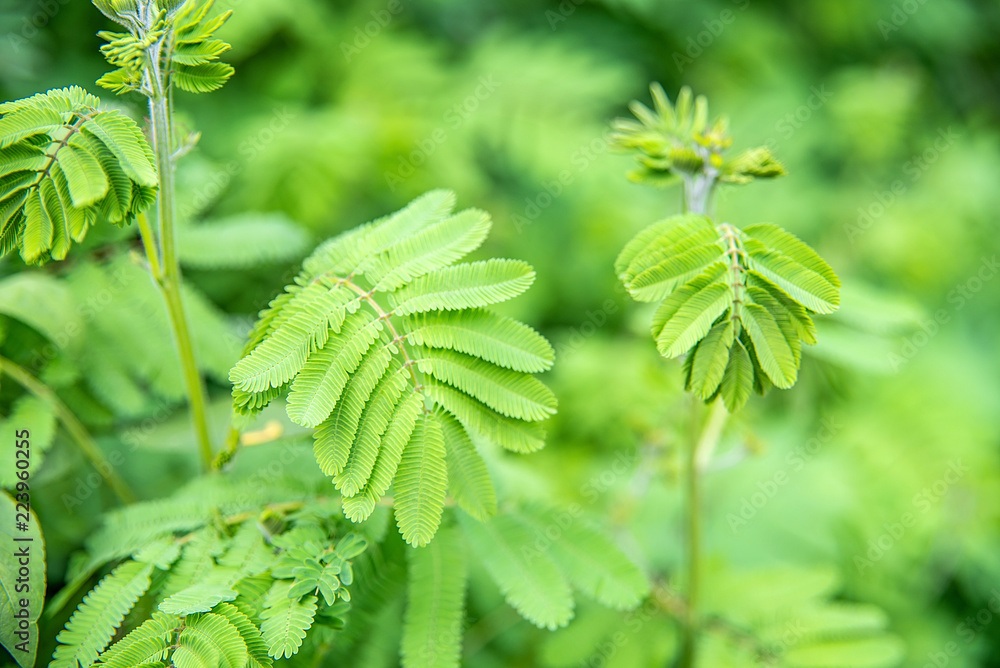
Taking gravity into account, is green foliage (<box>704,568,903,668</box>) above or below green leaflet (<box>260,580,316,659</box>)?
above

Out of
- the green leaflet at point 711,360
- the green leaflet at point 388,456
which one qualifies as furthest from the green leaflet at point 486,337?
the green leaflet at point 711,360

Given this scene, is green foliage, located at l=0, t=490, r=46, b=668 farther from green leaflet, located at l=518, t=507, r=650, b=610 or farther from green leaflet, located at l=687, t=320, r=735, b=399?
green leaflet, located at l=687, t=320, r=735, b=399

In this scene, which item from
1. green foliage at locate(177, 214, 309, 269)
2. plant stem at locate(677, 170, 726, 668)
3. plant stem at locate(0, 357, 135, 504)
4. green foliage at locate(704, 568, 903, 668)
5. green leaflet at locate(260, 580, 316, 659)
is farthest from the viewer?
green foliage at locate(177, 214, 309, 269)

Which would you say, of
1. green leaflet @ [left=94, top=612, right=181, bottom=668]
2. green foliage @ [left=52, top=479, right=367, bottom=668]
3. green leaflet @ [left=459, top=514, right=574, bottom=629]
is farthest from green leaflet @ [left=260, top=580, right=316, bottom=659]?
green leaflet @ [left=459, top=514, right=574, bottom=629]

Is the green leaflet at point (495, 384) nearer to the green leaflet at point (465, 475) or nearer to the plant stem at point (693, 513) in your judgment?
the green leaflet at point (465, 475)

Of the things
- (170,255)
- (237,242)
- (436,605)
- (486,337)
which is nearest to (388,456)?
(486,337)

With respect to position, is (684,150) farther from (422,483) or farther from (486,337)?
(422,483)

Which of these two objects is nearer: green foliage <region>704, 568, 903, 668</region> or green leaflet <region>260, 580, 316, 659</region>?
green leaflet <region>260, 580, 316, 659</region>

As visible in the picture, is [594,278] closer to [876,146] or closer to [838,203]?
[838,203]
